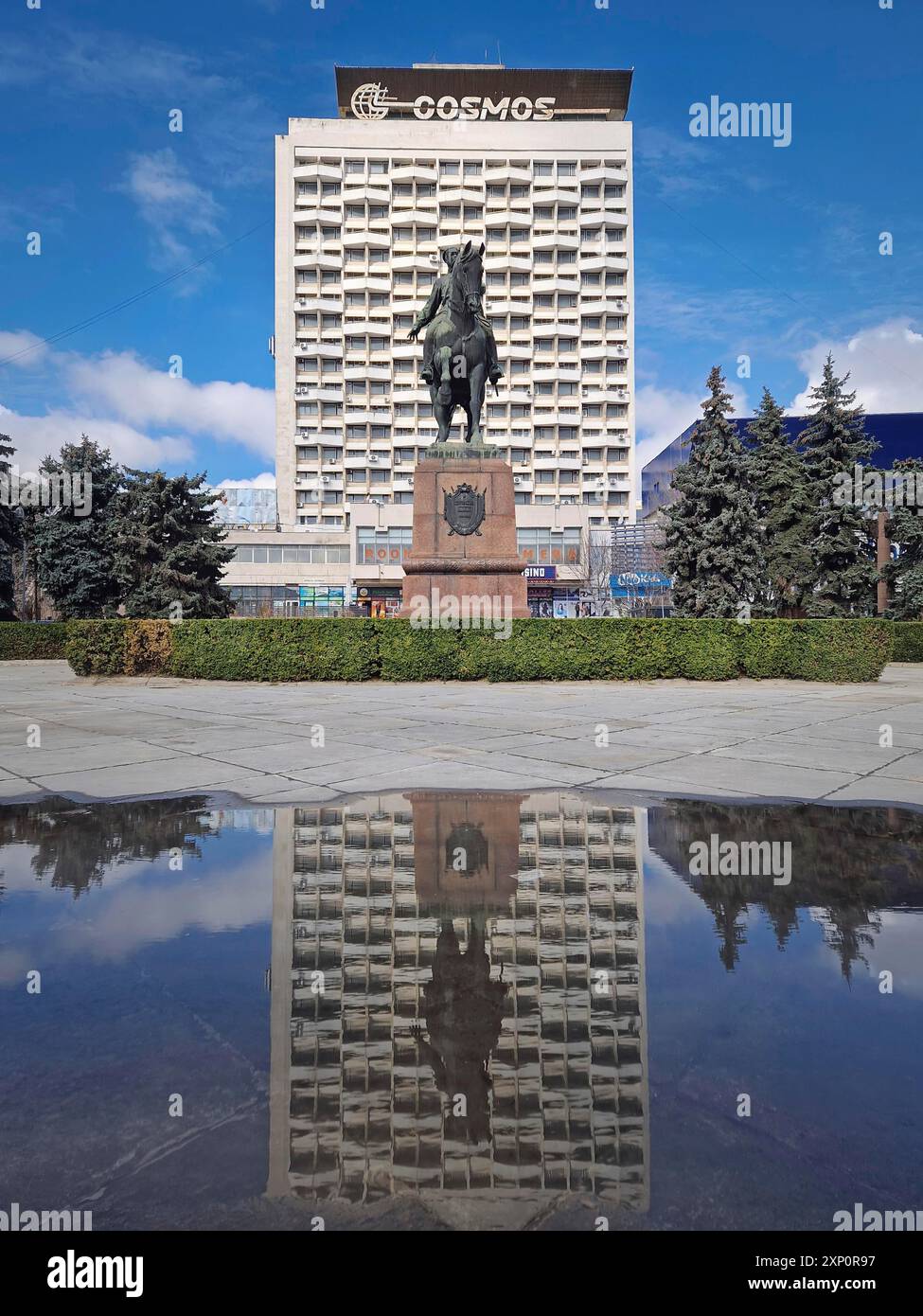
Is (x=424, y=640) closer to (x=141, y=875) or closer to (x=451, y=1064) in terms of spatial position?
(x=141, y=875)

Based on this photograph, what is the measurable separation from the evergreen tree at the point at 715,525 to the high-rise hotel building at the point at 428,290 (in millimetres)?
48583

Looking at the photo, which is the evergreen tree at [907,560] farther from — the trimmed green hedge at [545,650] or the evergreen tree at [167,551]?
the evergreen tree at [167,551]

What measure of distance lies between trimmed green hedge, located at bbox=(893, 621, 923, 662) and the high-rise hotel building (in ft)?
168

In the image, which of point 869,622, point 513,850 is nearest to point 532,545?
point 869,622

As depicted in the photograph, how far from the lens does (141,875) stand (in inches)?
156

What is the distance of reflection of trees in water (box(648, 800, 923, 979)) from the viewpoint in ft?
10.8

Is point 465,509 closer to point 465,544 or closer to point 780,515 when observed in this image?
point 465,544

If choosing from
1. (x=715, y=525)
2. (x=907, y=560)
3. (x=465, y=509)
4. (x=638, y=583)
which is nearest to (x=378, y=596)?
(x=638, y=583)

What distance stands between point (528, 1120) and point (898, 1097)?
97cm

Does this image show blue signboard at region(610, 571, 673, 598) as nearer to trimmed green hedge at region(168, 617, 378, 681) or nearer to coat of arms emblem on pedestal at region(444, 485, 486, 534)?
coat of arms emblem on pedestal at region(444, 485, 486, 534)

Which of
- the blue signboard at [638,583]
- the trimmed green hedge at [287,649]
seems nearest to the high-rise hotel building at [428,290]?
the blue signboard at [638,583]

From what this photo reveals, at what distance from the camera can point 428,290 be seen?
78688mm

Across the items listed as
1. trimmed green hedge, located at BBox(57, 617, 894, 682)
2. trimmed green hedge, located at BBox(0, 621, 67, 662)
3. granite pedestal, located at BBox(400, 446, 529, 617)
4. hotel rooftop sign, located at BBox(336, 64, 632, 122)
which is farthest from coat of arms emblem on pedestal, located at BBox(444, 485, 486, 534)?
hotel rooftop sign, located at BBox(336, 64, 632, 122)

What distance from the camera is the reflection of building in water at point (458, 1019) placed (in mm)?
1895
